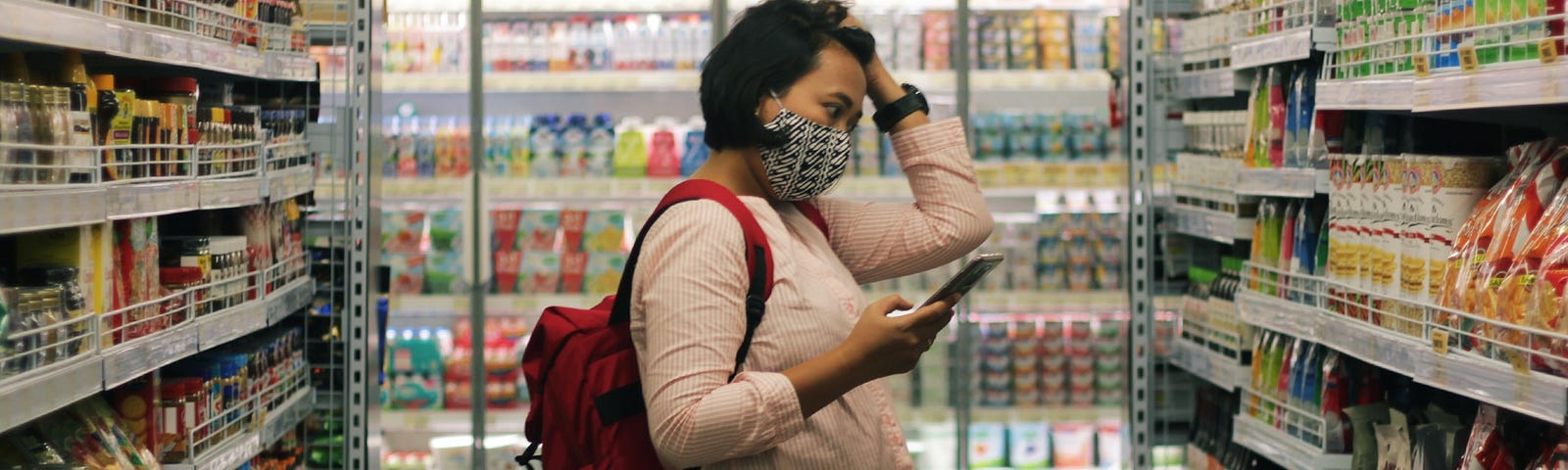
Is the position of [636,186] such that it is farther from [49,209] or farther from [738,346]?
[738,346]

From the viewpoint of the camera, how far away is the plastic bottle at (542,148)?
168 inches

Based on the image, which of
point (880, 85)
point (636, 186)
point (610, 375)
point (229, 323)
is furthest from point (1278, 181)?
point (636, 186)

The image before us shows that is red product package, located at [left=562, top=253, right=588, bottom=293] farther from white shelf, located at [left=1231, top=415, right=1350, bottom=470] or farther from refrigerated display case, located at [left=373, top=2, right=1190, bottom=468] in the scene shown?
white shelf, located at [left=1231, top=415, right=1350, bottom=470]

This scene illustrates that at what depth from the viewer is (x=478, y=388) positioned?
13.9 ft

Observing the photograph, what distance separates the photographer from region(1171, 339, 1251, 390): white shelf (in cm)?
281

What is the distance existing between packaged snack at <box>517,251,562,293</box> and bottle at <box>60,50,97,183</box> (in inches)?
91.2

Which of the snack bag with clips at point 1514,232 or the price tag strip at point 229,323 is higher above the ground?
the snack bag with clips at point 1514,232

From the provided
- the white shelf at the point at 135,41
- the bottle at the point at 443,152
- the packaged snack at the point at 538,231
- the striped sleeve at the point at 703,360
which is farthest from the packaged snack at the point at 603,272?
the striped sleeve at the point at 703,360

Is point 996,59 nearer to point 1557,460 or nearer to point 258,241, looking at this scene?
point 258,241

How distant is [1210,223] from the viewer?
2895mm

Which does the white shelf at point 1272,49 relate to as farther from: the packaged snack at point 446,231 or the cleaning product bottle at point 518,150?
the packaged snack at point 446,231

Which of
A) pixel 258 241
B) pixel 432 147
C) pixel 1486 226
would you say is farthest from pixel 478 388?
pixel 1486 226

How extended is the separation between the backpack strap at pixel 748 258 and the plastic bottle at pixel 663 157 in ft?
8.52

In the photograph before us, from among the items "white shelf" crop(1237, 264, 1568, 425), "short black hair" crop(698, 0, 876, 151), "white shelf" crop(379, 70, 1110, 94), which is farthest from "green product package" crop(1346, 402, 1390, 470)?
"white shelf" crop(379, 70, 1110, 94)
